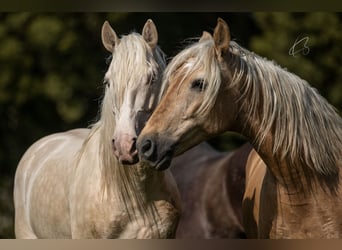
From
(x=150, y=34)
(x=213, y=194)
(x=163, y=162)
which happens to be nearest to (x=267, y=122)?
(x=163, y=162)

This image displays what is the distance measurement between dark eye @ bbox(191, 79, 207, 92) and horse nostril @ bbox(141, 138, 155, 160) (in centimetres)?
25

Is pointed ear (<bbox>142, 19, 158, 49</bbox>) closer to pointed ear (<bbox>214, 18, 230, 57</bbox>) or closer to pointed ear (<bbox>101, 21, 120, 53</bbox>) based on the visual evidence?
pointed ear (<bbox>101, 21, 120, 53</bbox>)

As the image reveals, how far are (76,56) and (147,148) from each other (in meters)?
3.90

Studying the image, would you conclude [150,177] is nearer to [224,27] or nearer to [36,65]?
[224,27]

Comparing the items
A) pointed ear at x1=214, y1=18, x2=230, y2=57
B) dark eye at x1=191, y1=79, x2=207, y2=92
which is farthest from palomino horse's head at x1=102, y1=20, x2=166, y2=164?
pointed ear at x1=214, y1=18, x2=230, y2=57

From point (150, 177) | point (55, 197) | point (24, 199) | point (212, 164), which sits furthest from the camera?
point (212, 164)

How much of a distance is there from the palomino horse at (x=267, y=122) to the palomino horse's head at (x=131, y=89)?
8.7 inches

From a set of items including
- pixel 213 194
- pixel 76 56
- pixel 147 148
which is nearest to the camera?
pixel 147 148

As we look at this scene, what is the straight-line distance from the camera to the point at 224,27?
2.90 m

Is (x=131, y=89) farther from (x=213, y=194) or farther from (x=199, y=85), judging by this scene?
(x=213, y=194)

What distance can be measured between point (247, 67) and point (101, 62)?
12.3 ft

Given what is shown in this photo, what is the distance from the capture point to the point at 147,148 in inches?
113

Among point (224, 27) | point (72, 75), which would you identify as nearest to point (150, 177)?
point (224, 27)

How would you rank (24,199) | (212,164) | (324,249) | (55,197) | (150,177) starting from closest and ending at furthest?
(324,249) → (150,177) → (55,197) → (24,199) → (212,164)
